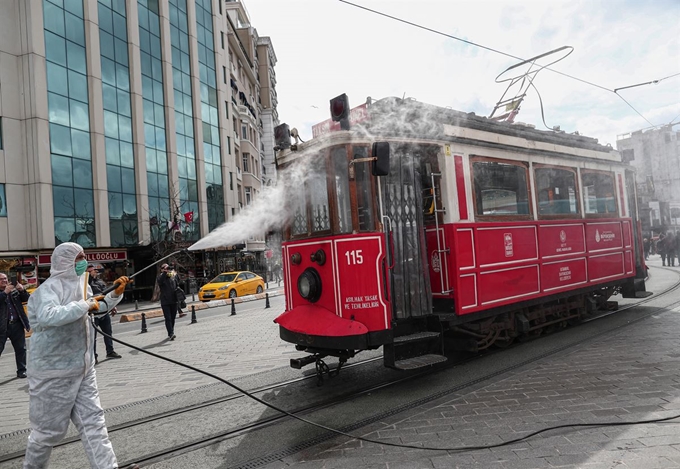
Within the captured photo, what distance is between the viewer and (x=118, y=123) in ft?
85.9

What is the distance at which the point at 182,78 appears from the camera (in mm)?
31406

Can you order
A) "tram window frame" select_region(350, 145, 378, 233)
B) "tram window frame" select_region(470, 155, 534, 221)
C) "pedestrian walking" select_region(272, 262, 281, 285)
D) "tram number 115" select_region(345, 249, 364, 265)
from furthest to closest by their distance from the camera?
"pedestrian walking" select_region(272, 262, 281, 285) → "tram window frame" select_region(470, 155, 534, 221) → "tram window frame" select_region(350, 145, 378, 233) → "tram number 115" select_region(345, 249, 364, 265)

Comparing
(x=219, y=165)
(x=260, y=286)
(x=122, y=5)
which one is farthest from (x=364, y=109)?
(x=219, y=165)

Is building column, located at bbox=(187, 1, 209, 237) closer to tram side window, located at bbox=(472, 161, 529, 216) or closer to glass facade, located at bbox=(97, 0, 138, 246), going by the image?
glass facade, located at bbox=(97, 0, 138, 246)

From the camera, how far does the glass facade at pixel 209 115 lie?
33.1m

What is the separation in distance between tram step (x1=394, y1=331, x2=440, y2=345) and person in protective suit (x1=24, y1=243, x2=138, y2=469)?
3206mm

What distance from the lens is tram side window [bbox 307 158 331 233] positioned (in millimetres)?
5781

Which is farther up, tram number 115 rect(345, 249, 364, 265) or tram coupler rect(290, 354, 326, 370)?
tram number 115 rect(345, 249, 364, 265)

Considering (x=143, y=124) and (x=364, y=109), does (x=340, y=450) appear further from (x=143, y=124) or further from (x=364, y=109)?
(x=143, y=124)

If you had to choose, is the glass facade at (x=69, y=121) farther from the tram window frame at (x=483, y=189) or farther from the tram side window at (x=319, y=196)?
the tram window frame at (x=483, y=189)

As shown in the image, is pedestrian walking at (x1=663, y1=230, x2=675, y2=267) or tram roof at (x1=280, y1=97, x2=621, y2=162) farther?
pedestrian walking at (x1=663, y1=230, x2=675, y2=267)

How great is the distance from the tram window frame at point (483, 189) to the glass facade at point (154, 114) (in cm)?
2390

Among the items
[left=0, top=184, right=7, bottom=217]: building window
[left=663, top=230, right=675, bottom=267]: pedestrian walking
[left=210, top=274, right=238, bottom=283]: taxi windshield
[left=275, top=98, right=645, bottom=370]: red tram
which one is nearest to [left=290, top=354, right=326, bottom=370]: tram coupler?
[left=275, top=98, right=645, bottom=370]: red tram

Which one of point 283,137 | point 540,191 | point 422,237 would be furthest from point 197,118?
point 422,237
